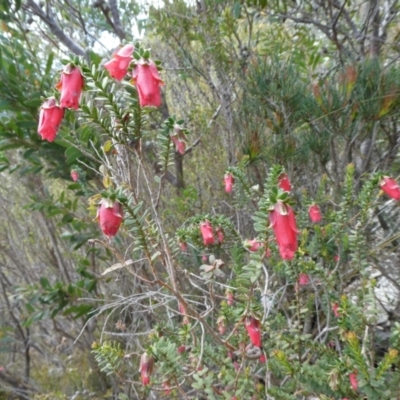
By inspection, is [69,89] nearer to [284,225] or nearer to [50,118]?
[50,118]

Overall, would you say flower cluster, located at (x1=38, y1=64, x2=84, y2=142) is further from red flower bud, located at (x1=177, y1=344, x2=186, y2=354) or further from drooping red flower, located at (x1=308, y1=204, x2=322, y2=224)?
drooping red flower, located at (x1=308, y1=204, x2=322, y2=224)

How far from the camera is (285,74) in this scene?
5.69 ft

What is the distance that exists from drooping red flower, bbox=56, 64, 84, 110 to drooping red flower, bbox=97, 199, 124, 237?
0.25m

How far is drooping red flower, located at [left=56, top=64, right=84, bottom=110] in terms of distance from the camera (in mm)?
896

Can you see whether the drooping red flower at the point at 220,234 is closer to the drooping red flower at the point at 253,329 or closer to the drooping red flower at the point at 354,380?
the drooping red flower at the point at 253,329

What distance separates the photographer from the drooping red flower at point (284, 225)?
2.65 ft

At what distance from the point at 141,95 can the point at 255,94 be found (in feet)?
3.46

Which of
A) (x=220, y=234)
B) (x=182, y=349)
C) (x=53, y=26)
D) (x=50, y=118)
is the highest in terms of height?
(x=53, y=26)

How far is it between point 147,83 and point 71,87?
0.60 feet

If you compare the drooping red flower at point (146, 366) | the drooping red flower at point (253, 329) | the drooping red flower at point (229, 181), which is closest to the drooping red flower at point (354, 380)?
the drooping red flower at point (253, 329)

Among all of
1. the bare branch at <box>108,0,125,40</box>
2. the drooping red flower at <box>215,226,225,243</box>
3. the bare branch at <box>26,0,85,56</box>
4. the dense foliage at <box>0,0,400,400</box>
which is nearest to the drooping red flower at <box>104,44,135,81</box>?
the dense foliage at <box>0,0,400,400</box>

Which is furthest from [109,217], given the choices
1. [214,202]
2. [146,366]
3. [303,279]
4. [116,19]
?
[116,19]

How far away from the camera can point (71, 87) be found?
0.91 metres

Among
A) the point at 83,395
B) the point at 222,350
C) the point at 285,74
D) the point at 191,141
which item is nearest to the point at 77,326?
the point at 83,395
